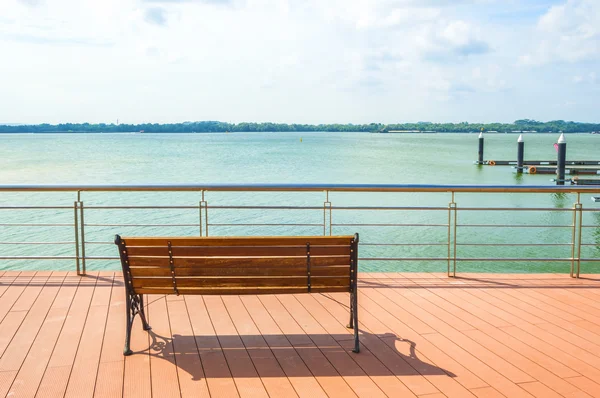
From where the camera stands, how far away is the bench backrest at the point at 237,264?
3754mm

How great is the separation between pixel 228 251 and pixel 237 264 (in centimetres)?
11

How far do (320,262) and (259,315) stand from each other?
3.74 feet

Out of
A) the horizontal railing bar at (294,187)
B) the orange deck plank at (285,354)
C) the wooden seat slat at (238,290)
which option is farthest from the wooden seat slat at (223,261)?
the horizontal railing bar at (294,187)

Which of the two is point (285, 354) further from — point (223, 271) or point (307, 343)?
point (223, 271)

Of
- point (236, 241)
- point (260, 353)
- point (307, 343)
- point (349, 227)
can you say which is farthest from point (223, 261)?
point (349, 227)

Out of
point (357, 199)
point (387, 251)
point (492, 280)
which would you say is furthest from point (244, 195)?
point (492, 280)

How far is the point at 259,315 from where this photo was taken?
4715mm

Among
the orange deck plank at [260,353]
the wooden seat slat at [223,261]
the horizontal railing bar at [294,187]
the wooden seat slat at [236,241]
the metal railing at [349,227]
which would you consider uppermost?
the horizontal railing bar at [294,187]

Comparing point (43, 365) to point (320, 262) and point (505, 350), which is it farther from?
point (505, 350)

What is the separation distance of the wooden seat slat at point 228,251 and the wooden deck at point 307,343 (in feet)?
2.29

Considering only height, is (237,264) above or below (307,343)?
above

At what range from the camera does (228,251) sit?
3.74 m

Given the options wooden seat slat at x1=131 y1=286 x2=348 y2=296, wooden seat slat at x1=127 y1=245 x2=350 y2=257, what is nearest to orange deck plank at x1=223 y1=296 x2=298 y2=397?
wooden seat slat at x1=131 y1=286 x2=348 y2=296

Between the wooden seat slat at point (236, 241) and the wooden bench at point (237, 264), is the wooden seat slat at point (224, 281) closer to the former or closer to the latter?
the wooden bench at point (237, 264)
